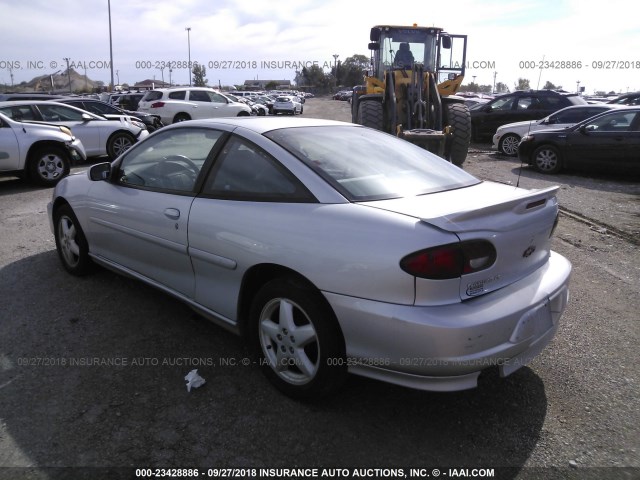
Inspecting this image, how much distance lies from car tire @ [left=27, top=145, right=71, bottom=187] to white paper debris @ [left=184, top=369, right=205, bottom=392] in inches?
305

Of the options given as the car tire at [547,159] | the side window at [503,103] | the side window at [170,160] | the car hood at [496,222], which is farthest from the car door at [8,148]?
the side window at [503,103]

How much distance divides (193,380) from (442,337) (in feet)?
5.05

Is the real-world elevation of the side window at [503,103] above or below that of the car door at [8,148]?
above

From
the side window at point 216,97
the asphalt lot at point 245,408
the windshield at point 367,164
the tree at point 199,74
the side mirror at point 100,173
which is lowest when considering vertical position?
the asphalt lot at point 245,408

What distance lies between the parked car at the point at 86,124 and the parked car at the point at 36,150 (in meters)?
1.44

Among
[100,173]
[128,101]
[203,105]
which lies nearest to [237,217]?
[100,173]

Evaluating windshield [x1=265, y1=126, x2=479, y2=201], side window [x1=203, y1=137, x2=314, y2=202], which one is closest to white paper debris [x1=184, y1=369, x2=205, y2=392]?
side window [x1=203, y1=137, x2=314, y2=202]

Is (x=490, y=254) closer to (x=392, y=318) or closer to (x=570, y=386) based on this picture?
(x=392, y=318)

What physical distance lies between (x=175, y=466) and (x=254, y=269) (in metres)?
1.06

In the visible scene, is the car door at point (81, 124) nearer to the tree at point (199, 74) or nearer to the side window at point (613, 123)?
the side window at point (613, 123)

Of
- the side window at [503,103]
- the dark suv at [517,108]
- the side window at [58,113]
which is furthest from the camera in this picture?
the side window at [503,103]

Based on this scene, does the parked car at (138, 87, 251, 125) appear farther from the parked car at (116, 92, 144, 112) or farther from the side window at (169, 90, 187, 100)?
the parked car at (116, 92, 144, 112)

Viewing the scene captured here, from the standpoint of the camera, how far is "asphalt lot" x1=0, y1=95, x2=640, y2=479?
7.91 feet

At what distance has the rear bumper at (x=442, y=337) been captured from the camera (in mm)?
2283
